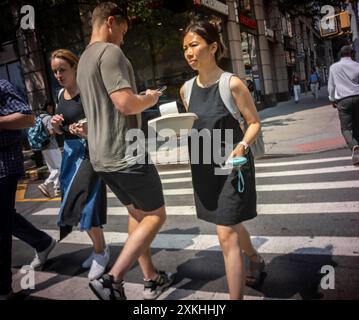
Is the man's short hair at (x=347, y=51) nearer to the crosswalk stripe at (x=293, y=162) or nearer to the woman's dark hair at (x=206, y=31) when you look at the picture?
the crosswalk stripe at (x=293, y=162)

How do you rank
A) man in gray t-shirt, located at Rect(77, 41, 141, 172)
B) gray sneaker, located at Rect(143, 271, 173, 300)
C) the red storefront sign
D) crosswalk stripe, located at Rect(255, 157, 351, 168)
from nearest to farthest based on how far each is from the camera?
man in gray t-shirt, located at Rect(77, 41, 141, 172), gray sneaker, located at Rect(143, 271, 173, 300), crosswalk stripe, located at Rect(255, 157, 351, 168), the red storefront sign

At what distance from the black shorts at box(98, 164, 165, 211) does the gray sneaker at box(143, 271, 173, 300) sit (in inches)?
30.4

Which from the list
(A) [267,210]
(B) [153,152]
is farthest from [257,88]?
(A) [267,210]

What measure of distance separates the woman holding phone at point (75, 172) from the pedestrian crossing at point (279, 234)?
25.7 inches

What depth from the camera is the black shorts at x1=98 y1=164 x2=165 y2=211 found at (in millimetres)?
2533

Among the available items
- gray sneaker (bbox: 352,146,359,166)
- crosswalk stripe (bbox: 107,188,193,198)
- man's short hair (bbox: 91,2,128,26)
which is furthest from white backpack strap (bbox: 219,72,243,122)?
gray sneaker (bbox: 352,146,359,166)

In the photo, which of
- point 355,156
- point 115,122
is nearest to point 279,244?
point 115,122

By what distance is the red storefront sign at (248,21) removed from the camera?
732 inches

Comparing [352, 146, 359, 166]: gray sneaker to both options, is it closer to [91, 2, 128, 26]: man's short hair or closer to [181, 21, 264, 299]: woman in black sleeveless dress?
[181, 21, 264, 299]: woman in black sleeveless dress

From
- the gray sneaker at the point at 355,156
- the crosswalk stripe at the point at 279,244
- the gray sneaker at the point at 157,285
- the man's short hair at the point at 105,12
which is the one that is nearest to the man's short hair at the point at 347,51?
the gray sneaker at the point at 355,156

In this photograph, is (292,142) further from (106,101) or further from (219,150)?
(106,101)

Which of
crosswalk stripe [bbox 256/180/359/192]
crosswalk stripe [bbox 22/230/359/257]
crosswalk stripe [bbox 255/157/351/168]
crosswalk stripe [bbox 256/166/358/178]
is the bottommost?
crosswalk stripe [bbox 22/230/359/257]

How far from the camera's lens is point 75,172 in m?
3.42

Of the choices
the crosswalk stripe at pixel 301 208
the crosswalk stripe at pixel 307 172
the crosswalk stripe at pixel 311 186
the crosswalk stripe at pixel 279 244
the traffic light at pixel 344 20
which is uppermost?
the traffic light at pixel 344 20
